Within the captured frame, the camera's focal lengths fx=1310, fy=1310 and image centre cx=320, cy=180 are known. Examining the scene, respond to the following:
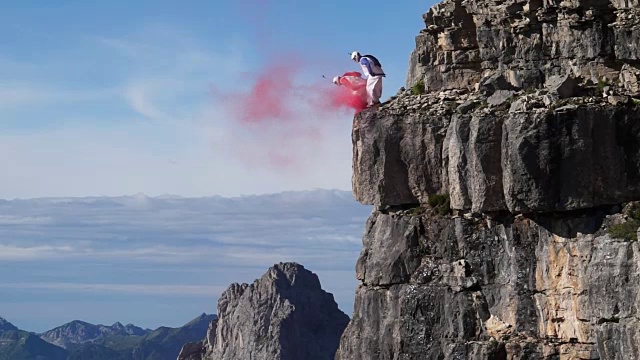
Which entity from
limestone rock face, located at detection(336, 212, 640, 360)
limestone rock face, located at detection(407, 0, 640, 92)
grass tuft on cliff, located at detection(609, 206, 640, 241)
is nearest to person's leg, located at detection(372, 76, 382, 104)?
limestone rock face, located at detection(407, 0, 640, 92)

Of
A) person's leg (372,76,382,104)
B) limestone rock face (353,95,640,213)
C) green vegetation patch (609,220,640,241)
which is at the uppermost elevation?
person's leg (372,76,382,104)

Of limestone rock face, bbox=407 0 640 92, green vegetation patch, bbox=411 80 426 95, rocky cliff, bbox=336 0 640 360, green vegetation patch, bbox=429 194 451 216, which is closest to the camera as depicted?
rocky cliff, bbox=336 0 640 360

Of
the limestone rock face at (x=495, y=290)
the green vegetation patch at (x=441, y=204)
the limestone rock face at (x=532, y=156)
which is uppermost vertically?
the limestone rock face at (x=532, y=156)

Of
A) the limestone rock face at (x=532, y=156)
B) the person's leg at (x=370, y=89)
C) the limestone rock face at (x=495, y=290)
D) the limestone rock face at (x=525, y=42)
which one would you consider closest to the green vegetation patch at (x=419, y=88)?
the limestone rock face at (x=525, y=42)

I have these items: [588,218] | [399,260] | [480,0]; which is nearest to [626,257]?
[588,218]

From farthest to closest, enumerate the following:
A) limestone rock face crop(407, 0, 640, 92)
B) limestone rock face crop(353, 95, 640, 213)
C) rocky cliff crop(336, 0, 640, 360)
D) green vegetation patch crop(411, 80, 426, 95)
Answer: green vegetation patch crop(411, 80, 426, 95) < limestone rock face crop(407, 0, 640, 92) < limestone rock face crop(353, 95, 640, 213) < rocky cliff crop(336, 0, 640, 360)

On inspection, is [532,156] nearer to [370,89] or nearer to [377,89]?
[377,89]

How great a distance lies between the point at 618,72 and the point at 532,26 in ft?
14.8

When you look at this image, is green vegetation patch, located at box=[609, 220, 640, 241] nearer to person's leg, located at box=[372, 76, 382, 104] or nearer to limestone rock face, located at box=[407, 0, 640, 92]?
limestone rock face, located at box=[407, 0, 640, 92]

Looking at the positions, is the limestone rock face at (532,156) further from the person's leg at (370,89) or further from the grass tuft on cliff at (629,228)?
the person's leg at (370,89)

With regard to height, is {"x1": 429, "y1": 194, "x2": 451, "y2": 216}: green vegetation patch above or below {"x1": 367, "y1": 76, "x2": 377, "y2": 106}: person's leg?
below

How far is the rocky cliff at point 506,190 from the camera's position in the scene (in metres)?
51.8

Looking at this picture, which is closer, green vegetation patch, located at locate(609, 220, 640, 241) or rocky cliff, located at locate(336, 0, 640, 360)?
green vegetation patch, located at locate(609, 220, 640, 241)

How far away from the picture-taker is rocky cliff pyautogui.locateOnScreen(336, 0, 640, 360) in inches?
2041
